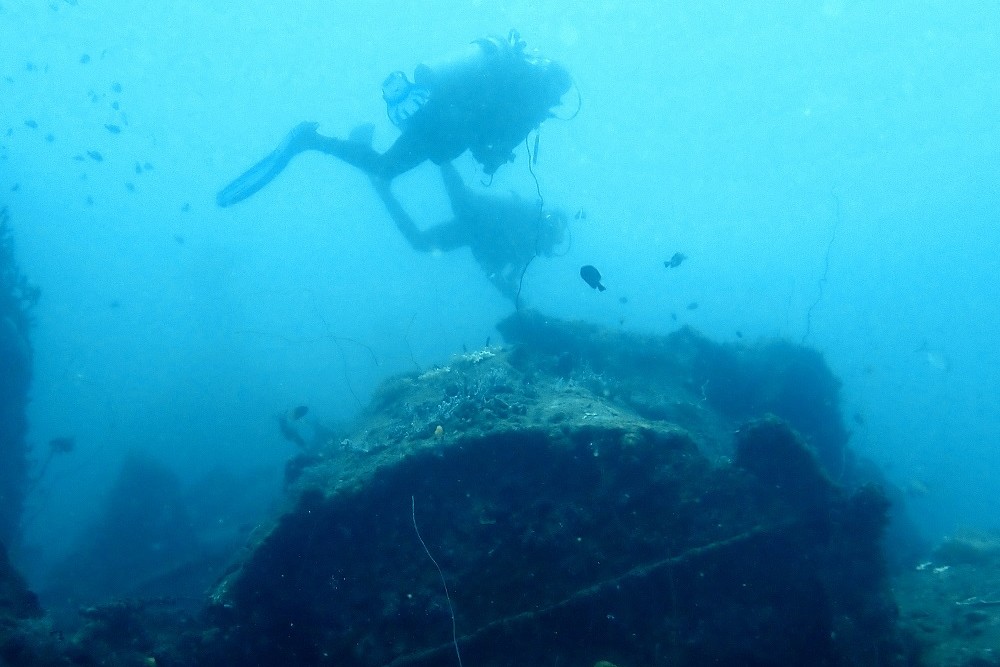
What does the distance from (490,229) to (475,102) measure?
4.37 metres

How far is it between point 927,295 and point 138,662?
693 ft

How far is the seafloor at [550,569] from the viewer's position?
4680 mm

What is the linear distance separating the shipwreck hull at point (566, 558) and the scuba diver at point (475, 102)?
6708 millimetres

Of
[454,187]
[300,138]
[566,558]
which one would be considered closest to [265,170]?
[300,138]

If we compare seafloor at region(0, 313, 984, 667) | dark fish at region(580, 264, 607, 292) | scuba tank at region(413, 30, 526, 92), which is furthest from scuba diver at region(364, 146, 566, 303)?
seafloor at region(0, 313, 984, 667)

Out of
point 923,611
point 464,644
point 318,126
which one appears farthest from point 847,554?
point 318,126

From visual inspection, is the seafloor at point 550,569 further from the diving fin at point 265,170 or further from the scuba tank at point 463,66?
the diving fin at point 265,170

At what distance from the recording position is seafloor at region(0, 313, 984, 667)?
15.4ft

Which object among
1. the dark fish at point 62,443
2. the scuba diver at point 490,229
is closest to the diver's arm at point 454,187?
the scuba diver at point 490,229

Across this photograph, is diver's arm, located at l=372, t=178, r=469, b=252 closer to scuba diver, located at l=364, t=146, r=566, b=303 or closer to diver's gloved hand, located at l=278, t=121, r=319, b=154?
scuba diver, located at l=364, t=146, r=566, b=303

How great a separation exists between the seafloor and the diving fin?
28.2ft

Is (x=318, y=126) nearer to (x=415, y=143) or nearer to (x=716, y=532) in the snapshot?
(x=415, y=143)

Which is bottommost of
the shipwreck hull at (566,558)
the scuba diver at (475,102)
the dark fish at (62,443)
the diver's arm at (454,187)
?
the shipwreck hull at (566,558)

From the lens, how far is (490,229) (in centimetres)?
1430
